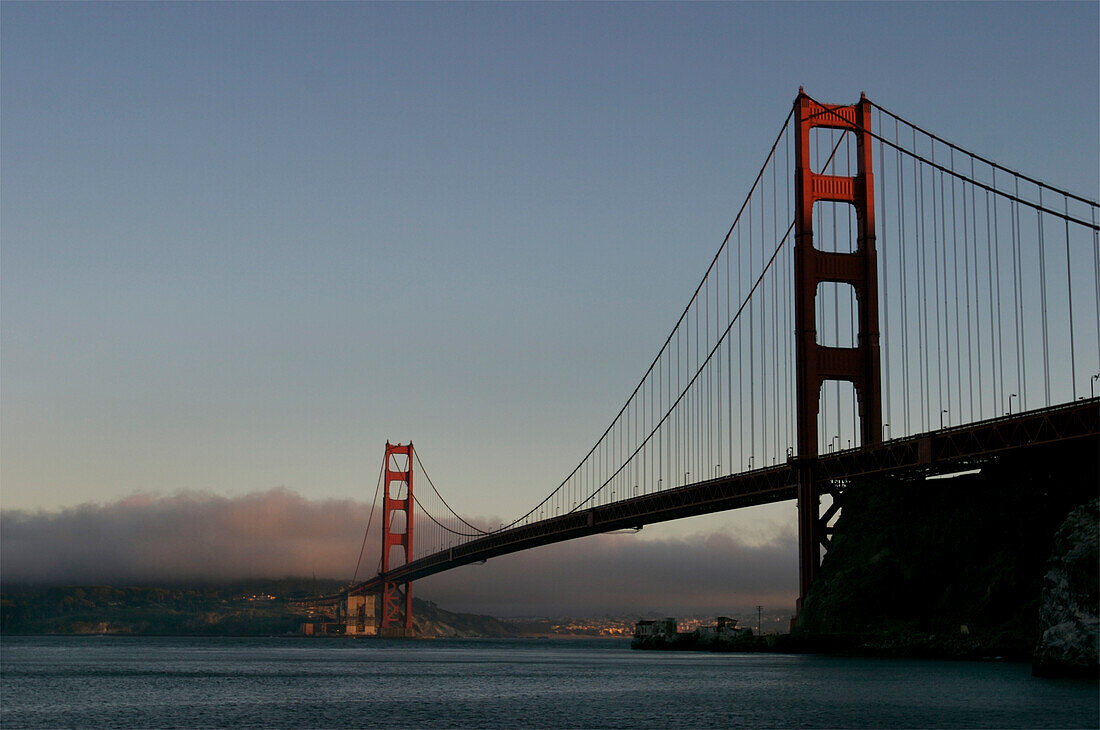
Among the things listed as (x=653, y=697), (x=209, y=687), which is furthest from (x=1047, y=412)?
(x=209, y=687)

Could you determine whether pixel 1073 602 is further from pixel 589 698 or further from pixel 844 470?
pixel 844 470

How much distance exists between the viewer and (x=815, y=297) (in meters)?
74.8

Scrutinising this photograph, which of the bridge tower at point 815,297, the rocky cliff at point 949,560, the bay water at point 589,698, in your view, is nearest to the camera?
the bay water at point 589,698

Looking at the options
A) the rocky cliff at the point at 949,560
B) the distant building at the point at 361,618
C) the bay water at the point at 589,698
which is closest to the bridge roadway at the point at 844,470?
the rocky cliff at the point at 949,560

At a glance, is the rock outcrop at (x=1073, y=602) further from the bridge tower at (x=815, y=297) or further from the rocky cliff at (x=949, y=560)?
the bridge tower at (x=815, y=297)

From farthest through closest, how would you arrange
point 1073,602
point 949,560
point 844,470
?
point 844,470
point 949,560
point 1073,602

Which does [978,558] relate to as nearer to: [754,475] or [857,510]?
[857,510]

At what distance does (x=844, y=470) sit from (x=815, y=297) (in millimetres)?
Answer: 10297

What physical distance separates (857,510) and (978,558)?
8182 mm

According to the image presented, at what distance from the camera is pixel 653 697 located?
153 feet

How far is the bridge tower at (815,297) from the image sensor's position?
73.4 m

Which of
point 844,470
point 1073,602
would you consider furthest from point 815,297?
point 1073,602

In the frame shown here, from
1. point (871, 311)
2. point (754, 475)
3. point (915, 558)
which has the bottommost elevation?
point (915, 558)

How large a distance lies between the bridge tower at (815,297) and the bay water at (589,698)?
10.4 meters
